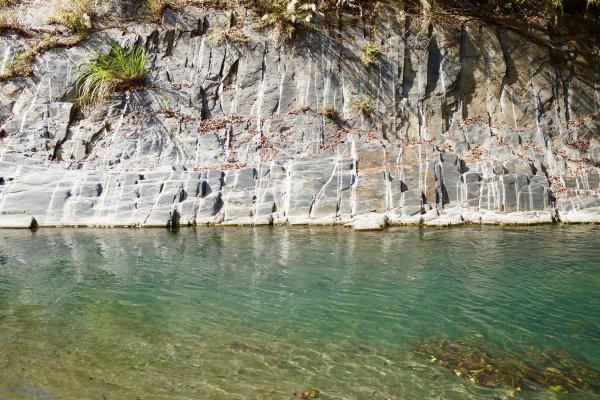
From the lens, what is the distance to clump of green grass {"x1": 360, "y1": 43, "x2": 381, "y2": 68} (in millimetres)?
15875

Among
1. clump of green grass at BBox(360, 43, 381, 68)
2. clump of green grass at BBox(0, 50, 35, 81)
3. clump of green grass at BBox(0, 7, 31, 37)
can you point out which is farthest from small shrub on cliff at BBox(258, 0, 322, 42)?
clump of green grass at BBox(0, 7, 31, 37)

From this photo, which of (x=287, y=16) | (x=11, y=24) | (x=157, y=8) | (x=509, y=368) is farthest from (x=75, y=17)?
(x=509, y=368)

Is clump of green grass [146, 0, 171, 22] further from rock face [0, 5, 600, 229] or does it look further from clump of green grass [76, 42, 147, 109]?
clump of green grass [76, 42, 147, 109]

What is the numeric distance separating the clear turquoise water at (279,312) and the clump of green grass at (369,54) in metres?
7.61

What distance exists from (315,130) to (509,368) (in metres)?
11.1

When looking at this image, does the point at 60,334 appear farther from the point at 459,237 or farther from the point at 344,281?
the point at 459,237

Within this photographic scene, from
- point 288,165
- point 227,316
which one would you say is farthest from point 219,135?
point 227,316

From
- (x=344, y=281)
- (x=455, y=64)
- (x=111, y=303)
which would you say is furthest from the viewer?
(x=455, y=64)

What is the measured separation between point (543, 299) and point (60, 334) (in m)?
6.65

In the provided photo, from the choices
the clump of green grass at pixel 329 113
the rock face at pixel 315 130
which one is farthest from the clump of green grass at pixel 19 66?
the clump of green grass at pixel 329 113

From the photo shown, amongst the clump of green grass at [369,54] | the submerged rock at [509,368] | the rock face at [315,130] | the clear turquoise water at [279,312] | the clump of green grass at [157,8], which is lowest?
the submerged rock at [509,368]

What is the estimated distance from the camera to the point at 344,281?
7750mm

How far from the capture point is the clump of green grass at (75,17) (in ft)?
53.7

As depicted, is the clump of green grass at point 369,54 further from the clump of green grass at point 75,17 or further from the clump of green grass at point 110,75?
the clump of green grass at point 75,17
